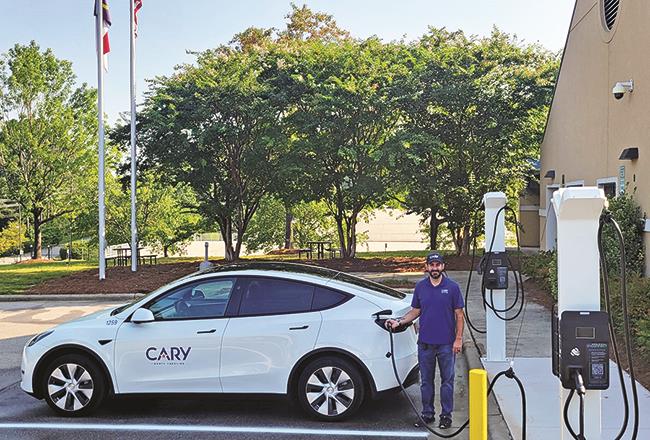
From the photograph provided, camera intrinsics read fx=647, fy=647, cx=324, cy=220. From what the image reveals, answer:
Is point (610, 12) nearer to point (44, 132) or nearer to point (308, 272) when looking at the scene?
point (308, 272)

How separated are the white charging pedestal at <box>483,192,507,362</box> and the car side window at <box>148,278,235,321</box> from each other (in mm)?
3255

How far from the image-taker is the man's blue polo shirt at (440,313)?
227 inches

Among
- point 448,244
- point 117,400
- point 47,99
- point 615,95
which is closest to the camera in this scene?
point 117,400

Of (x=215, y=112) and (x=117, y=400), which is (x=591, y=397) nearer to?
(x=117, y=400)

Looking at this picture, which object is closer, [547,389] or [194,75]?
[547,389]

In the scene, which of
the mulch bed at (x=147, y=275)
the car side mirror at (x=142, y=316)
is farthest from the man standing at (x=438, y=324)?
the mulch bed at (x=147, y=275)

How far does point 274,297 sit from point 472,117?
15.1m

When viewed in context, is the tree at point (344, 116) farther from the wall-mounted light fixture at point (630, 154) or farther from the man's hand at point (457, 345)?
the man's hand at point (457, 345)

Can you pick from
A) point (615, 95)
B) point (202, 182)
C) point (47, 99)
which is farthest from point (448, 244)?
point (47, 99)

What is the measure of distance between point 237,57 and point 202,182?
14.0 feet

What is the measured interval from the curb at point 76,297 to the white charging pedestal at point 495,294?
10.0m

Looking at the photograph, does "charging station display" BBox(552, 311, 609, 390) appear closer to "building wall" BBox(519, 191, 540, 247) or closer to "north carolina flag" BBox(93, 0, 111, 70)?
"north carolina flag" BBox(93, 0, 111, 70)

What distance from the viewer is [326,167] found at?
20078mm

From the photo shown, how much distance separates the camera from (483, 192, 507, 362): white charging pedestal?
7.82 metres
